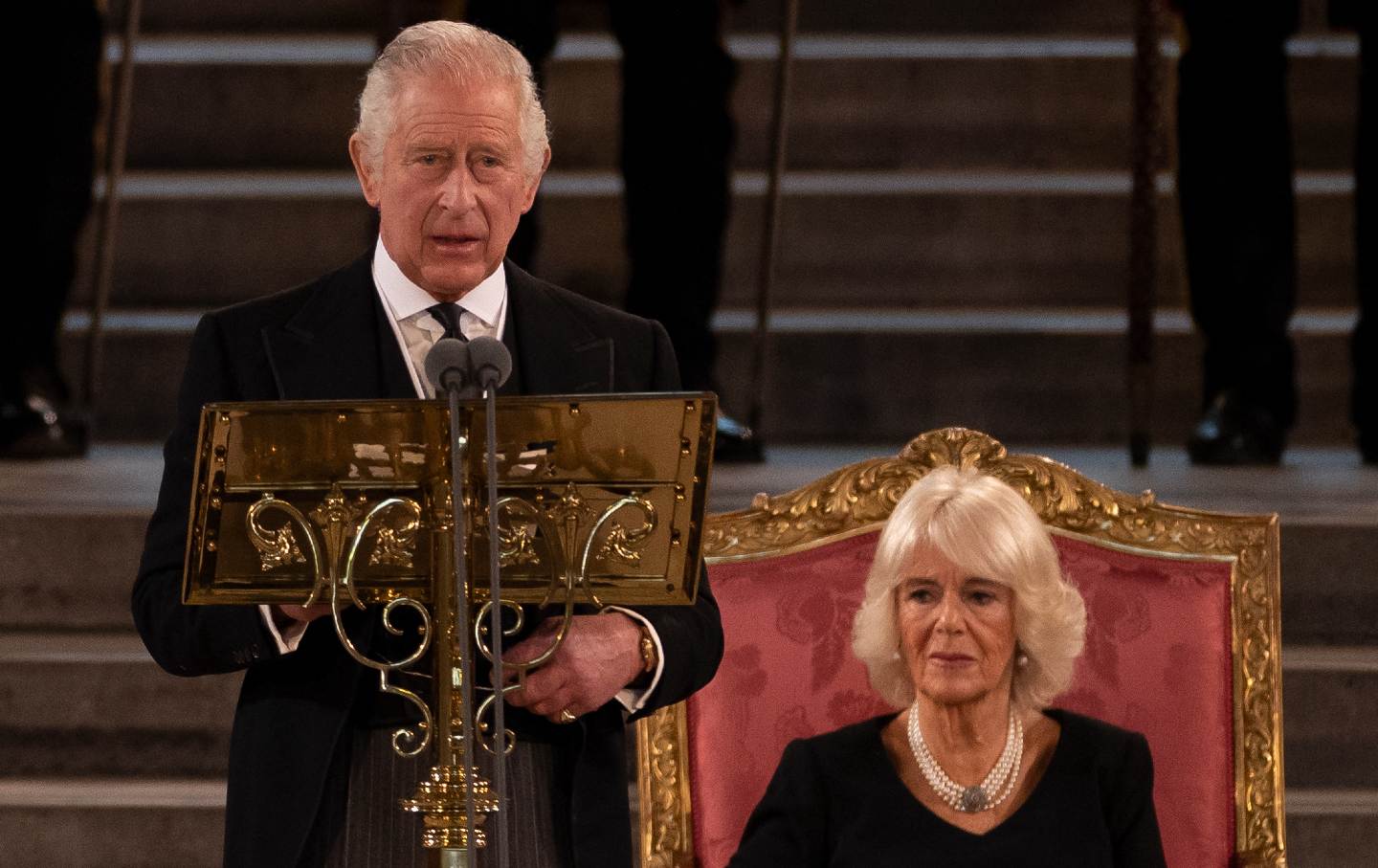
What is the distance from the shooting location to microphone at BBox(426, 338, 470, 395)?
3.73 ft

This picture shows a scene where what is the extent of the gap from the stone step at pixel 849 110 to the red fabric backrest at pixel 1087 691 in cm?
316

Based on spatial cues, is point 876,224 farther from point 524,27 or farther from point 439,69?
point 439,69

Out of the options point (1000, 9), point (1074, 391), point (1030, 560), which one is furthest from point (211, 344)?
point (1000, 9)

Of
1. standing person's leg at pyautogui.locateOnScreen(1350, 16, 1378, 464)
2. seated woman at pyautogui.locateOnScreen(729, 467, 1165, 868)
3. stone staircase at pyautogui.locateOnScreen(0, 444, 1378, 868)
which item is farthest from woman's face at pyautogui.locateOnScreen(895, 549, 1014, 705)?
standing person's leg at pyautogui.locateOnScreen(1350, 16, 1378, 464)

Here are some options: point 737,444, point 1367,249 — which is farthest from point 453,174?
point 1367,249

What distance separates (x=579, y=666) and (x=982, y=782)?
24.3 inches

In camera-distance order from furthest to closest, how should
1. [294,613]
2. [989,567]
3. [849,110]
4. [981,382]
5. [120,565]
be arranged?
[849,110] < [981,382] < [120,565] < [989,567] < [294,613]

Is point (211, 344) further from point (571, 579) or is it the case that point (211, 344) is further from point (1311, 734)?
point (1311, 734)

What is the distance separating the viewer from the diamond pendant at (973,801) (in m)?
1.80

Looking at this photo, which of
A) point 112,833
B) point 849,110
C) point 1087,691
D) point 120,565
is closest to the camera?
point 1087,691

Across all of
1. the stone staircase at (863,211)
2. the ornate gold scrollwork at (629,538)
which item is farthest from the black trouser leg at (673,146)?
the ornate gold scrollwork at (629,538)

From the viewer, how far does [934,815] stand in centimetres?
180

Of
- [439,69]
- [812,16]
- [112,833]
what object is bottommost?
[112,833]

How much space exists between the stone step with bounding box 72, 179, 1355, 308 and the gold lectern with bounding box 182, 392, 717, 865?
12.2 ft
